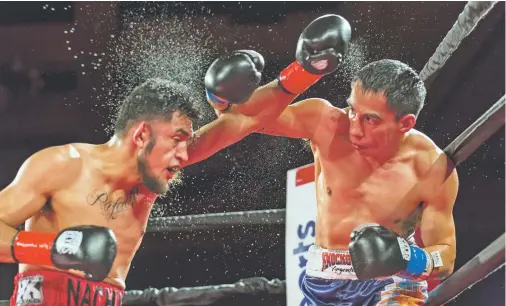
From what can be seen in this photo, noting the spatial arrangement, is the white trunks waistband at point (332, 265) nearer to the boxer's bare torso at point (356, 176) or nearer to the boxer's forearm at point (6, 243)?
the boxer's bare torso at point (356, 176)

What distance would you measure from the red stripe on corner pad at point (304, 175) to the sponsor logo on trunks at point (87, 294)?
711 millimetres

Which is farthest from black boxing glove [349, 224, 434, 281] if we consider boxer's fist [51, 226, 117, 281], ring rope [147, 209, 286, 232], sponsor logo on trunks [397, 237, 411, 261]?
ring rope [147, 209, 286, 232]

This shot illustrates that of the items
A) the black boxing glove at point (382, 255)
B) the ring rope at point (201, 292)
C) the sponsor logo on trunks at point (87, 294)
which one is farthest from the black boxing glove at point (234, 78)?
the ring rope at point (201, 292)

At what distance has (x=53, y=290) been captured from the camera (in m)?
1.36

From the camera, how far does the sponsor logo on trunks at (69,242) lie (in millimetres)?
1232

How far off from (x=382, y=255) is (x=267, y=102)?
1.61 feet

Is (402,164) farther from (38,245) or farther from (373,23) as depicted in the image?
(38,245)

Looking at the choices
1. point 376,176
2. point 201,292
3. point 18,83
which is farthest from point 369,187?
point 18,83

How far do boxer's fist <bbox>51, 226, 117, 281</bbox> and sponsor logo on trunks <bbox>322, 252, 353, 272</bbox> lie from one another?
1.73ft

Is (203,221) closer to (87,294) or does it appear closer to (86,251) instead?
(87,294)

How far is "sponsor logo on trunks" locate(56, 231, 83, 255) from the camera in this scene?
4.04ft

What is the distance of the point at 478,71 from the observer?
5.47 ft

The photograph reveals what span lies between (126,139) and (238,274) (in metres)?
0.73

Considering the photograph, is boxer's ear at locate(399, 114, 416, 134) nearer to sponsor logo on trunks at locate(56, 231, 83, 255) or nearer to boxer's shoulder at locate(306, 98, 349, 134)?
boxer's shoulder at locate(306, 98, 349, 134)
